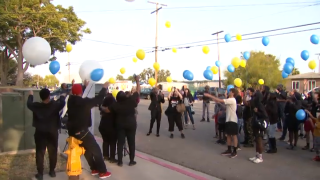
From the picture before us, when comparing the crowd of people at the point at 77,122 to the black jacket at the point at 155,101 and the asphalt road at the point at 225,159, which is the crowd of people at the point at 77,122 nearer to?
the asphalt road at the point at 225,159

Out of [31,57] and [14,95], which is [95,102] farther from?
[14,95]

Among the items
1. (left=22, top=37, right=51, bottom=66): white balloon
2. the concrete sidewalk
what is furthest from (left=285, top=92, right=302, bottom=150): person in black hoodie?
(left=22, top=37, right=51, bottom=66): white balloon

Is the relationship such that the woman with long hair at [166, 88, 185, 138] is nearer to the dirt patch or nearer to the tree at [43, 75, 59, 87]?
the dirt patch

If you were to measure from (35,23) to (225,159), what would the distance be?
20.2 metres

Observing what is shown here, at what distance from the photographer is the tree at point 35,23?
21.2 m

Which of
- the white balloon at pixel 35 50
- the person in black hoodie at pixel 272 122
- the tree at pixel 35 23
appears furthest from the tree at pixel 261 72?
the white balloon at pixel 35 50

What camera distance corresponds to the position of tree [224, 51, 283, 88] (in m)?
40.4

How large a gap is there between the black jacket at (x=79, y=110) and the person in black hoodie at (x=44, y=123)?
1.34ft

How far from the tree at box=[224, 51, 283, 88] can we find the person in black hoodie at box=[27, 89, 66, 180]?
38.0 meters

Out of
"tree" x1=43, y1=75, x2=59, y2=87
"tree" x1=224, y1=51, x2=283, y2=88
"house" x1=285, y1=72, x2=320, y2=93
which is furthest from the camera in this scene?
"tree" x1=43, y1=75, x2=59, y2=87

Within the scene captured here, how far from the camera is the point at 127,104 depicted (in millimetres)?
5855

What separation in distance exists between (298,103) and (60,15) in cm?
2078

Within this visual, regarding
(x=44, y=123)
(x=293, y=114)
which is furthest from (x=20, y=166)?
(x=293, y=114)

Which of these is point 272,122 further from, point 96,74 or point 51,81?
point 51,81
